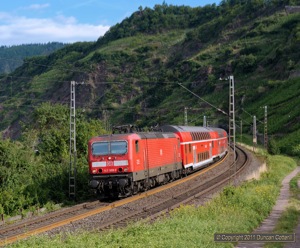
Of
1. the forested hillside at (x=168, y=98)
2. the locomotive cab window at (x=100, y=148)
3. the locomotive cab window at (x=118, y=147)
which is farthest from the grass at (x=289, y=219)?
the forested hillside at (x=168, y=98)

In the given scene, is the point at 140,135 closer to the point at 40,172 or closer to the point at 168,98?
the point at 40,172

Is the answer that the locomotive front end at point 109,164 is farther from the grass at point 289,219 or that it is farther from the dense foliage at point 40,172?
the grass at point 289,219

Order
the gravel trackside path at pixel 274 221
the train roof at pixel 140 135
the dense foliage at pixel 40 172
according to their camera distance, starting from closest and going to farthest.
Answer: the gravel trackside path at pixel 274 221 < the dense foliage at pixel 40 172 < the train roof at pixel 140 135

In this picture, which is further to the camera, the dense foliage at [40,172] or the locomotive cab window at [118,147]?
the locomotive cab window at [118,147]

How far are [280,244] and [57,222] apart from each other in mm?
8812

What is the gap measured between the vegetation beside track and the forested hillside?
9627 millimetres

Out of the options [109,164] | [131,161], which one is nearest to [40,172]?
[109,164]

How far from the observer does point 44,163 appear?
111 feet

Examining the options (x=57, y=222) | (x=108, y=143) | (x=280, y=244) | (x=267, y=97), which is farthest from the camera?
(x=267, y=97)

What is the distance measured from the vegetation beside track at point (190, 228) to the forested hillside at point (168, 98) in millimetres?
9627

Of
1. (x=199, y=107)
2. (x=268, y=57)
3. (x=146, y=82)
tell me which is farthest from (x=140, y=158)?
(x=146, y=82)

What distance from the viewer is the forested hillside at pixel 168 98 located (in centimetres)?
3119

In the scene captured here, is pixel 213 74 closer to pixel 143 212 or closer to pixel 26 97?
pixel 26 97

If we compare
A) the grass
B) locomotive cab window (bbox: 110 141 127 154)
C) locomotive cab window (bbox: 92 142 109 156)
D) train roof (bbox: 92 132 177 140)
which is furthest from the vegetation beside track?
locomotive cab window (bbox: 92 142 109 156)
